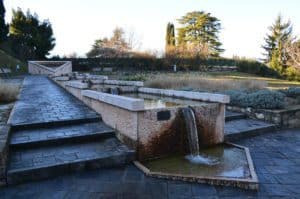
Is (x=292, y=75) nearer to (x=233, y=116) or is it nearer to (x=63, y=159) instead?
(x=233, y=116)

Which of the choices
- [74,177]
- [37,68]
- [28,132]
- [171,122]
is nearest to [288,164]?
[171,122]

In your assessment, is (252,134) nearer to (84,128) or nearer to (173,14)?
(84,128)

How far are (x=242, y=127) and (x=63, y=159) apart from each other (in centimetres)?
374

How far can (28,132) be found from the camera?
14.0 feet

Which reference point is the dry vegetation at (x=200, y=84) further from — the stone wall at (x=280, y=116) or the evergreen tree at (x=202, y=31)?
the evergreen tree at (x=202, y=31)

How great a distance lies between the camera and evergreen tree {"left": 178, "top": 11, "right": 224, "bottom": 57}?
3696cm

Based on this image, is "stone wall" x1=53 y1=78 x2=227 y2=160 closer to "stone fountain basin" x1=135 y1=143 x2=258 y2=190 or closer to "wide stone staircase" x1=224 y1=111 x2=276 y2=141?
"stone fountain basin" x1=135 y1=143 x2=258 y2=190

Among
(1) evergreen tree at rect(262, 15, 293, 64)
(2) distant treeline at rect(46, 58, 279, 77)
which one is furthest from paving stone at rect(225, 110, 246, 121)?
(1) evergreen tree at rect(262, 15, 293, 64)

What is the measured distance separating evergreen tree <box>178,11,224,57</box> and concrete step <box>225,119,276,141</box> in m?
32.3

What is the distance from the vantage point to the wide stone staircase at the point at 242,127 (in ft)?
16.2

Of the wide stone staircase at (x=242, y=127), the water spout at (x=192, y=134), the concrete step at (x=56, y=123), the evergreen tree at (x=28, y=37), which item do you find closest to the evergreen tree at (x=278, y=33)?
the evergreen tree at (x=28, y=37)

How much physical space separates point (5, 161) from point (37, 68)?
19552mm

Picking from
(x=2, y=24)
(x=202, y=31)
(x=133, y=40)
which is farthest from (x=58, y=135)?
(x=202, y=31)

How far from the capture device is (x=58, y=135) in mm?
4125
